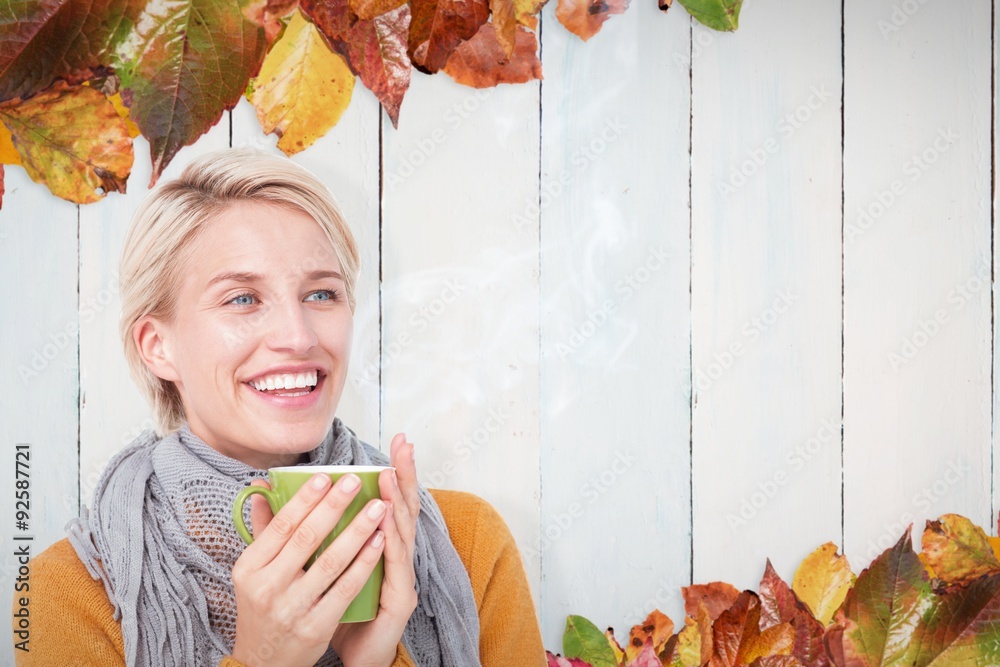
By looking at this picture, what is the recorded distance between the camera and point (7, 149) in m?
0.75

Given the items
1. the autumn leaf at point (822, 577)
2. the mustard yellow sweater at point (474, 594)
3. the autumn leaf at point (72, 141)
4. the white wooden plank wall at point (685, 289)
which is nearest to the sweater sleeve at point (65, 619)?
the mustard yellow sweater at point (474, 594)

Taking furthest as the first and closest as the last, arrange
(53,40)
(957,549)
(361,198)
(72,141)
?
(957,549) < (361,198) < (72,141) < (53,40)

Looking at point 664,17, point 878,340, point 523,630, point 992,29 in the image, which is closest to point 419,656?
point 523,630

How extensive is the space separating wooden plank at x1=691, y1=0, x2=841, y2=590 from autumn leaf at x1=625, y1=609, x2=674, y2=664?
0.06m

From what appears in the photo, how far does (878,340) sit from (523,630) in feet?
1.66

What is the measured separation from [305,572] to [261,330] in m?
0.23

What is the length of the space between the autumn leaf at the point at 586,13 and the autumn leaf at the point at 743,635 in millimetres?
630

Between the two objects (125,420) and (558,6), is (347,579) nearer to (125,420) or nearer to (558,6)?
(125,420)

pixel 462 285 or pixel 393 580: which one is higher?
pixel 462 285

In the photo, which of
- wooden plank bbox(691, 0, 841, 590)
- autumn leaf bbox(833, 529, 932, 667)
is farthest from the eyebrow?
autumn leaf bbox(833, 529, 932, 667)

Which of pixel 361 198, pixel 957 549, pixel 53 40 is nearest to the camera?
pixel 53 40

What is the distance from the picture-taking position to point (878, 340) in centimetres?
95

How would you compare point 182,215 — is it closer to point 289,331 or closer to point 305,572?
point 289,331

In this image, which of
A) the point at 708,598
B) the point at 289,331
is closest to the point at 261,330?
the point at 289,331
